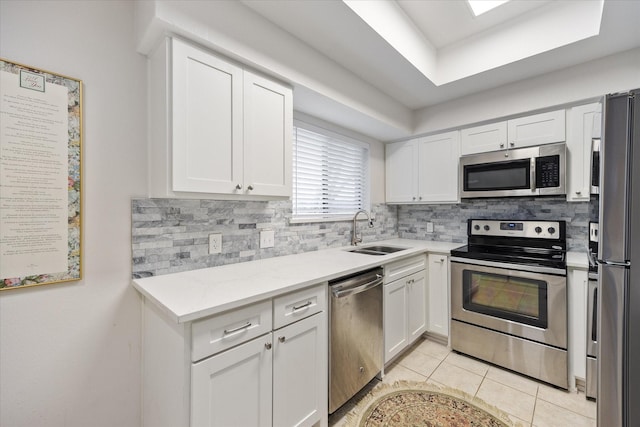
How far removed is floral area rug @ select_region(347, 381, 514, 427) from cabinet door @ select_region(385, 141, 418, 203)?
1913mm

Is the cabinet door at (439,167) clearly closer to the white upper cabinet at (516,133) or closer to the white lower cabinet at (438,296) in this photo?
the white upper cabinet at (516,133)

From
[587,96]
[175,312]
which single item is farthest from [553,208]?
[175,312]

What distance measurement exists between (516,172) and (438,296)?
134 centimetres

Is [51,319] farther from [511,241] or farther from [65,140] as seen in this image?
[511,241]

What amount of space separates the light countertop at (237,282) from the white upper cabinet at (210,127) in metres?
0.46

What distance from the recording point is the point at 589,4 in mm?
1817

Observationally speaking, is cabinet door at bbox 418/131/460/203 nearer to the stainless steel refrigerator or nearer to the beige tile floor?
the beige tile floor

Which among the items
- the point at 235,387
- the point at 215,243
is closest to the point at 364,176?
the point at 215,243

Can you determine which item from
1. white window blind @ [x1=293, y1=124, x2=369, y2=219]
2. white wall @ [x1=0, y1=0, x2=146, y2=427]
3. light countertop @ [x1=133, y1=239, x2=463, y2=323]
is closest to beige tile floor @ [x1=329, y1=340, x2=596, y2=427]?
light countertop @ [x1=133, y1=239, x2=463, y2=323]

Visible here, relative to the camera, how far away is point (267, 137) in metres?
1.72

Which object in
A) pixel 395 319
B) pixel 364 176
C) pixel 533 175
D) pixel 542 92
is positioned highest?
pixel 542 92

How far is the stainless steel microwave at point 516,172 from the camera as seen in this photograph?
7.37ft

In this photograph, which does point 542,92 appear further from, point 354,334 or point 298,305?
point 298,305

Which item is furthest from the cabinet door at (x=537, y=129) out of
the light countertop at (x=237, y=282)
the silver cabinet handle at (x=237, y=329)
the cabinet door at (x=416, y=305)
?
the silver cabinet handle at (x=237, y=329)
